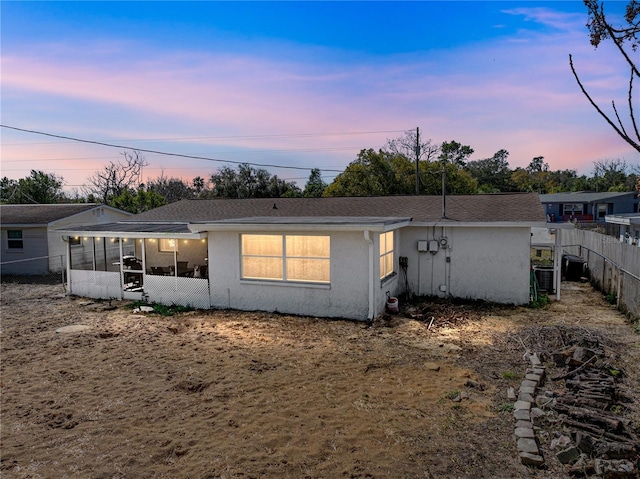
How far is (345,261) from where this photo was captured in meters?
10.1

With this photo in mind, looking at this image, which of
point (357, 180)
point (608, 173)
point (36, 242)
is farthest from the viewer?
point (608, 173)

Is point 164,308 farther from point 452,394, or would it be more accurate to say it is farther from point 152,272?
point 452,394

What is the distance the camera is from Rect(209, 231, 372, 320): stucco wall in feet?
32.8

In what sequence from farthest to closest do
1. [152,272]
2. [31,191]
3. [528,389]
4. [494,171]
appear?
[494,171] < [31,191] < [152,272] < [528,389]

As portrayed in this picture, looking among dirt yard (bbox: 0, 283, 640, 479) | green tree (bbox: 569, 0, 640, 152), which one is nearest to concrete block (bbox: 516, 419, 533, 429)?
dirt yard (bbox: 0, 283, 640, 479)

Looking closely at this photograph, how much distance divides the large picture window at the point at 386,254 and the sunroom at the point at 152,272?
5.21 meters

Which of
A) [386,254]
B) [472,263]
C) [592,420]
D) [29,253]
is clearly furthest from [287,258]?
[29,253]

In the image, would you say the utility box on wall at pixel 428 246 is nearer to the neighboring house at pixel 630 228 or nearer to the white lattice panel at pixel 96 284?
the white lattice panel at pixel 96 284

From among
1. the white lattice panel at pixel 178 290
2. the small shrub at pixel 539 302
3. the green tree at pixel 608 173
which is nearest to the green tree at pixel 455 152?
the green tree at pixel 608 173

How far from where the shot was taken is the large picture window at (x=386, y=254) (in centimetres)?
1083

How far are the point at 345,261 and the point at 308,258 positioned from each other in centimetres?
109

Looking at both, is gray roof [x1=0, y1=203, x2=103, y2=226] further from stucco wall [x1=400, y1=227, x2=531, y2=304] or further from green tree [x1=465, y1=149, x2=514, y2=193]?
green tree [x1=465, y1=149, x2=514, y2=193]

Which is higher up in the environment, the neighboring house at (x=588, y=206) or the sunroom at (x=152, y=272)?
the neighboring house at (x=588, y=206)

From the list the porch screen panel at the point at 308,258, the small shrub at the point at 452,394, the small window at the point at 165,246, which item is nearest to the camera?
the small shrub at the point at 452,394
